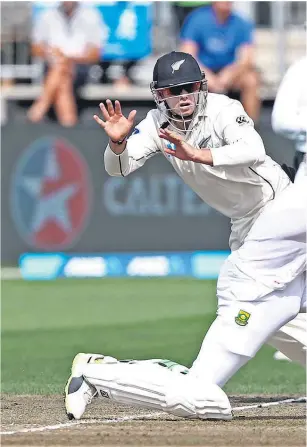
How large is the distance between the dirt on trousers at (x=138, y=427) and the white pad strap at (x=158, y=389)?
103mm

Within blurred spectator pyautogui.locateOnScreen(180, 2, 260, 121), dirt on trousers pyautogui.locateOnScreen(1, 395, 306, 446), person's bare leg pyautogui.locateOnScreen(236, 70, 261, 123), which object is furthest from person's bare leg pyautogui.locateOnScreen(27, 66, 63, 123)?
dirt on trousers pyautogui.locateOnScreen(1, 395, 306, 446)

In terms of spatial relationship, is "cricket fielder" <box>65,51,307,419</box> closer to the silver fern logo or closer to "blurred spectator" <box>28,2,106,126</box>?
the silver fern logo

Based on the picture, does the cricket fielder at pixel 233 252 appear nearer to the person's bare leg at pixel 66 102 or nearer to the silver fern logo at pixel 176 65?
the silver fern logo at pixel 176 65

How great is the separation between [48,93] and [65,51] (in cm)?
67

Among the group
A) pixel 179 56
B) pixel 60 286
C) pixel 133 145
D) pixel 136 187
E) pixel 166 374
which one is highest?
pixel 179 56

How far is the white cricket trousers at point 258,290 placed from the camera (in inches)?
249

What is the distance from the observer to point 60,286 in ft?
49.7

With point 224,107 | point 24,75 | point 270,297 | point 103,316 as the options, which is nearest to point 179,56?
point 224,107

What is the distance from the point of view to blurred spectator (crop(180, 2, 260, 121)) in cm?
1602

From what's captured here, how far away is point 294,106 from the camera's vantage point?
823 centimetres

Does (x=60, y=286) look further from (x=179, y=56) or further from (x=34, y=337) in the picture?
(x=179, y=56)

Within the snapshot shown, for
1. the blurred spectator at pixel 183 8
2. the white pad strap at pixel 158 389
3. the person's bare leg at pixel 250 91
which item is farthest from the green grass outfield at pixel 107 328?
the blurred spectator at pixel 183 8

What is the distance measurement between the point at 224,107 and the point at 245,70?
10.3m

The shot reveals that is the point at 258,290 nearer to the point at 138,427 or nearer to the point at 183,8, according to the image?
the point at 138,427
